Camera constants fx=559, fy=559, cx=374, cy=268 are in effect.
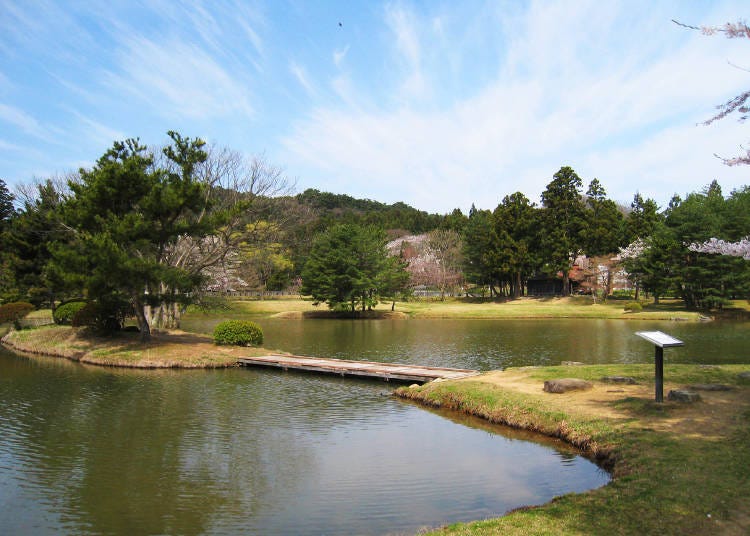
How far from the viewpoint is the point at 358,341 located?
32344 millimetres

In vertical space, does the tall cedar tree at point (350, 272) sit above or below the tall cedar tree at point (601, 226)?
below

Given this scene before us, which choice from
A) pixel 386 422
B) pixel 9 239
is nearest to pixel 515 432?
pixel 386 422

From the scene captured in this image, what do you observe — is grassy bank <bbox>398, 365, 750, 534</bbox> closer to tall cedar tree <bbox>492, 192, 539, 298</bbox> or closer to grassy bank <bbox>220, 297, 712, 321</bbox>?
grassy bank <bbox>220, 297, 712, 321</bbox>

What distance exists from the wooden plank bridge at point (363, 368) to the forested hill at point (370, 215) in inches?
2081

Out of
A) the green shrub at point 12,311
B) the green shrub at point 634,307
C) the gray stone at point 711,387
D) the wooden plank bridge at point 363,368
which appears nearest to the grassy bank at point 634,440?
the gray stone at point 711,387

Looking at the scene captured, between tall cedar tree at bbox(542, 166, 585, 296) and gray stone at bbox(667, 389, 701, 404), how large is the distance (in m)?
52.3

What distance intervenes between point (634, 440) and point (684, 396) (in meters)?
2.57

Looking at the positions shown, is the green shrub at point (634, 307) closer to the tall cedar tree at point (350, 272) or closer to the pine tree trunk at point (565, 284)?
the pine tree trunk at point (565, 284)

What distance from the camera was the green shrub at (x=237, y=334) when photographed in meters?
24.6

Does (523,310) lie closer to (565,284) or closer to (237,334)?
(565,284)

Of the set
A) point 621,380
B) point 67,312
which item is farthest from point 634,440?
point 67,312

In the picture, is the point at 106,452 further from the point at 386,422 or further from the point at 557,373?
the point at 557,373

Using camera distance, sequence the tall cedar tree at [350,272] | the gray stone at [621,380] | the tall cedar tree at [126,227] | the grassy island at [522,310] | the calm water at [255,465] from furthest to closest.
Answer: the tall cedar tree at [350,272]
the grassy island at [522,310]
the tall cedar tree at [126,227]
the gray stone at [621,380]
the calm water at [255,465]

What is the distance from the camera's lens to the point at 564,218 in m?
64.2
